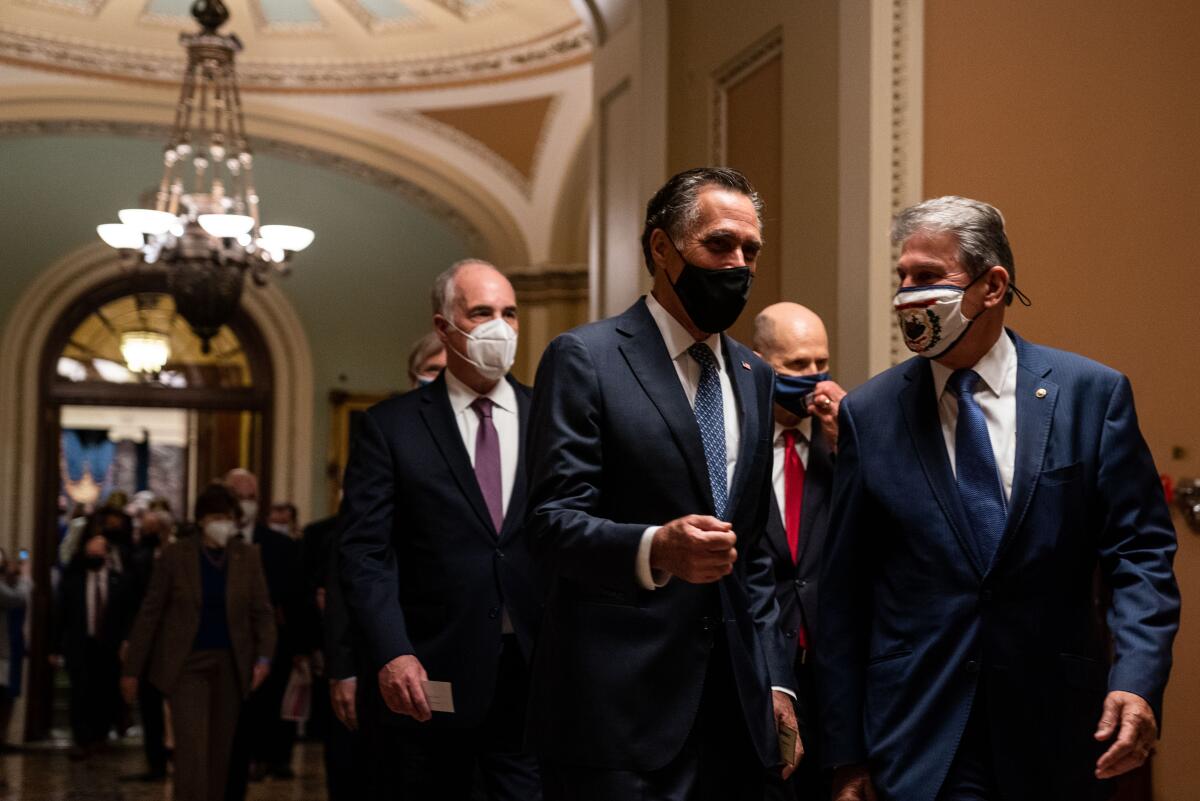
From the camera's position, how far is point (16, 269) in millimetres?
14258

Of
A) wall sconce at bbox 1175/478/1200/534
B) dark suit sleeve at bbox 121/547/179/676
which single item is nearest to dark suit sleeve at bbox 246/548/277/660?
dark suit sleeve at bbox 121/547/179/676

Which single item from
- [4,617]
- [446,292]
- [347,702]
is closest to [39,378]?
[4,617]

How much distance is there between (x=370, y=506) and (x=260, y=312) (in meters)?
11.5

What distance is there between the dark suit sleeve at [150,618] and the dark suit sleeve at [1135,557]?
5.02 meters

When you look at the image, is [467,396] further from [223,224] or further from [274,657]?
[223,224]

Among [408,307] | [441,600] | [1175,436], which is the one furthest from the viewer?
[408,307]

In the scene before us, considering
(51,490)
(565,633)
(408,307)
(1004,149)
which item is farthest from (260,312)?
(565,633)

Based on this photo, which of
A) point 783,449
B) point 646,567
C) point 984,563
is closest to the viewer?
point 646,567

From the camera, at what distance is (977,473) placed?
2830 mm

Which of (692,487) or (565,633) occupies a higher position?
(692,487)

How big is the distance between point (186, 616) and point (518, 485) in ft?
11.3

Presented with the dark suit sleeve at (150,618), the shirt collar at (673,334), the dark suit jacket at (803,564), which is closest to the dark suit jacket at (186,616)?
the dark suit sleeve at (150,618)

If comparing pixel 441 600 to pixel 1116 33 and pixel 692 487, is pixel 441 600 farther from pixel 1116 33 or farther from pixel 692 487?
pixel 1116 33

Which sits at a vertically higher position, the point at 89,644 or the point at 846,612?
the point at 846,612
